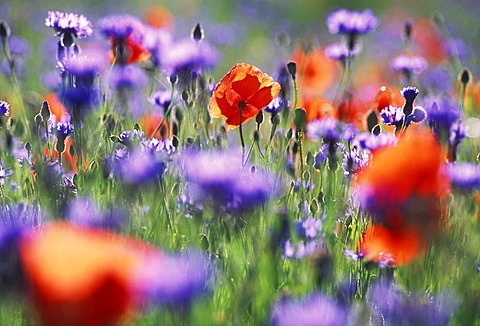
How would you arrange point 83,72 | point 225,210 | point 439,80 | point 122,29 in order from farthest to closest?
point 439,80
point 122,29
point 83,72
point 225,210

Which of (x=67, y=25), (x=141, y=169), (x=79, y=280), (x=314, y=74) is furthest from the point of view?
(x=314, y=74)

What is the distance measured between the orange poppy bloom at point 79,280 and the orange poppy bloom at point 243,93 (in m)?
0.75

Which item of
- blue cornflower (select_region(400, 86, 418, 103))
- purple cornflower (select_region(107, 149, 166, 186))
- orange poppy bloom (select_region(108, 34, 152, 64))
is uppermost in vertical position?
orange poppy bloom (select_region(108, 34, 152, 64))

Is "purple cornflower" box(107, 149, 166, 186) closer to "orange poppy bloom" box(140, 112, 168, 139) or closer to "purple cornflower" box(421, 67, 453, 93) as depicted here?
"orange poppy bloom" box(140, 112, 168, 139)

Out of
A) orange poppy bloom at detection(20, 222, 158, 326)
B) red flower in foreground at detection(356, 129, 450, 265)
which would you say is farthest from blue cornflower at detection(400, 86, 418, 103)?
orange poppy bloom at detection(20, 222, 158, 326)

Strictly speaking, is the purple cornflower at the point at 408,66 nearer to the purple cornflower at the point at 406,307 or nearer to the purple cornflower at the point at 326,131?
the purple cornflower at the point at 326,131

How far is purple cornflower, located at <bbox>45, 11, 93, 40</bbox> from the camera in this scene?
1534 mm

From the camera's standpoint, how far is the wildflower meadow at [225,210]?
2.27 feet

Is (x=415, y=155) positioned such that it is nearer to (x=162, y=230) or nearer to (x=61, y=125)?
(x=162, y=230)

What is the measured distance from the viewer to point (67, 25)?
1.54 metres

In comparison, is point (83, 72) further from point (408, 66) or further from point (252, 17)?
point (252, 17)

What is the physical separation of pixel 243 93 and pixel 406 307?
Answer: 58 cm

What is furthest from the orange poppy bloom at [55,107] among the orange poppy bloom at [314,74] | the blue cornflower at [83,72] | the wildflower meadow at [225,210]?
the orange poppy bloom at [314,74]

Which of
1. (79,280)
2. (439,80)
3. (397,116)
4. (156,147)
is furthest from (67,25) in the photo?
(439,80)
